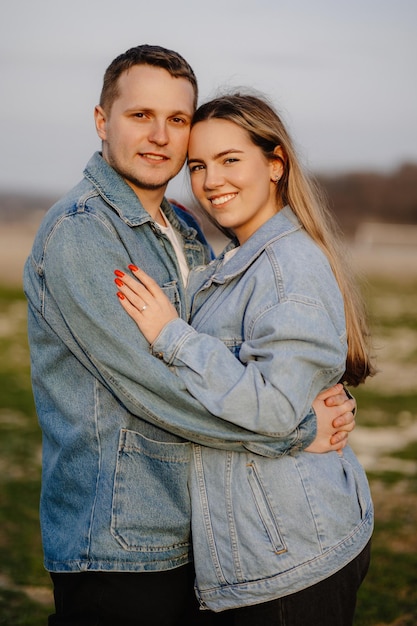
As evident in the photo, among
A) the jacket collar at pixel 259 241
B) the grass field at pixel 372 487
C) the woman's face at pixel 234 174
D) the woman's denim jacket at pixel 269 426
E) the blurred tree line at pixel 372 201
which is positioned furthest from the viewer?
the blurred tree line at pixel 372 201

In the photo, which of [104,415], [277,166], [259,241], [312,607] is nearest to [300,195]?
[277,166]

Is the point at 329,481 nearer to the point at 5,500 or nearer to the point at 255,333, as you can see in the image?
the point at 255,333

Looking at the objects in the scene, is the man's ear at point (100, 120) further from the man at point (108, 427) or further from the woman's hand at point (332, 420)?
the woman's hand at point (332, 420)

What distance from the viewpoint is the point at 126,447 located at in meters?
2.44

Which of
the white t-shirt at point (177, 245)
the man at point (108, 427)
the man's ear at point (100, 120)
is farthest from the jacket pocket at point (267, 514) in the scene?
the man's ear at point (100, 120)

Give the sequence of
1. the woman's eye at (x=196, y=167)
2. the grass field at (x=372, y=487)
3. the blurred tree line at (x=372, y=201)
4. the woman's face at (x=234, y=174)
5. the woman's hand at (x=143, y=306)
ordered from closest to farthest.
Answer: the woman's hand at (x=143, y=306) < the woman's face at (x=234, y=174) < the woman's eye at (x=196, y=167) < the grass field at (x=372, y=487) < the blurred tree line at (x=372, y=201)

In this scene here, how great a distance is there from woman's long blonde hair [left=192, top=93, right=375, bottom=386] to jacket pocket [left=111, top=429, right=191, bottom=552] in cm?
74

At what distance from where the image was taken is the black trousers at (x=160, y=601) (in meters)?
2.38

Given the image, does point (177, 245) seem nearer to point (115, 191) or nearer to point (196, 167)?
point (196, 167)

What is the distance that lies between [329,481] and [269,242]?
80 cm

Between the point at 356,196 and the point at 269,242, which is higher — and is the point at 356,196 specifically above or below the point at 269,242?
below

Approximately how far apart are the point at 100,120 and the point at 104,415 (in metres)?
1.19

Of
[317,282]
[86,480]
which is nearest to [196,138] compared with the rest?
[317,282]

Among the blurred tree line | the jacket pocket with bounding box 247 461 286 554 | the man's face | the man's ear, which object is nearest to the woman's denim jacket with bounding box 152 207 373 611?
the jacket pocket with bounding box 247 461 286 554
